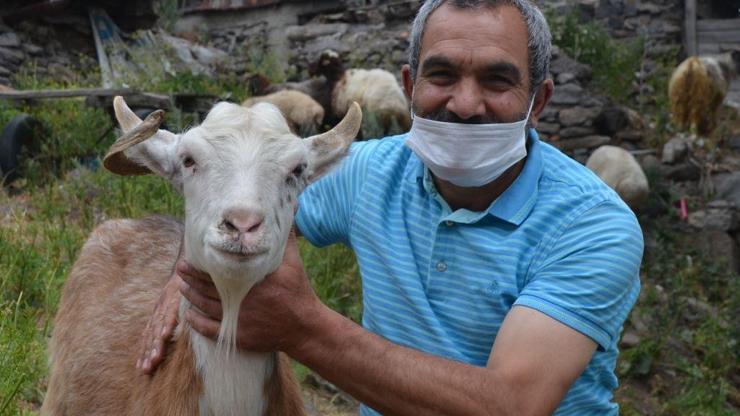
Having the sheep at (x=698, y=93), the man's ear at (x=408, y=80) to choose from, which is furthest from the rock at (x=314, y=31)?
the man's ear at (x=408, y=80)

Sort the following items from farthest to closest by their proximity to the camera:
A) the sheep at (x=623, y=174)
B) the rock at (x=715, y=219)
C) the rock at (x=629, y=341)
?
the rock at (x=715, y=219) → the sheep at (x=623, y=174) → the rock at (x=629, y=341)

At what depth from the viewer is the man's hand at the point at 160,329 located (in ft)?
9.18

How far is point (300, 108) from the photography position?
10.1 meters

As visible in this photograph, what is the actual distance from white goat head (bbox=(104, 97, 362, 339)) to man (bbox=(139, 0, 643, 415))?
135 millimetres

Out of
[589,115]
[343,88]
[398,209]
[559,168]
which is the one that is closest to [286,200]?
[398,209]

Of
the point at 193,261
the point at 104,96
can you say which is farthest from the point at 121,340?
the point at 104,96

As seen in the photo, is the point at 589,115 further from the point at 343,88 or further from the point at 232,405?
the point at 232,405

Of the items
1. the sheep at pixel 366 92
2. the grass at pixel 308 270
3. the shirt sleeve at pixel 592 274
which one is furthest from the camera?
the sheep at pixel 366 92

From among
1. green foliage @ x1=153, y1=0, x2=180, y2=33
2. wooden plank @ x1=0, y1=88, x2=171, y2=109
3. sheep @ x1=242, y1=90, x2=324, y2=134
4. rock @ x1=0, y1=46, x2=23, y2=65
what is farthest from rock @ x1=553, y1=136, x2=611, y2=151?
rock @ x1=0, y1=46, x2=23, y2=65

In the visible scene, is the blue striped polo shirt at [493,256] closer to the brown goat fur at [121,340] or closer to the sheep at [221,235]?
the sheep at [221,235]

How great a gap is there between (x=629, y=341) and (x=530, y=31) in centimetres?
585

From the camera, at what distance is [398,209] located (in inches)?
115

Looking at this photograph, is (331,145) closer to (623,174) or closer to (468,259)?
(468,259)

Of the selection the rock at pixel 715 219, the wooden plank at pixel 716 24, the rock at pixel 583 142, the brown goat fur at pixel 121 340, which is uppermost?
the brown goat fur at pixel 121 340
